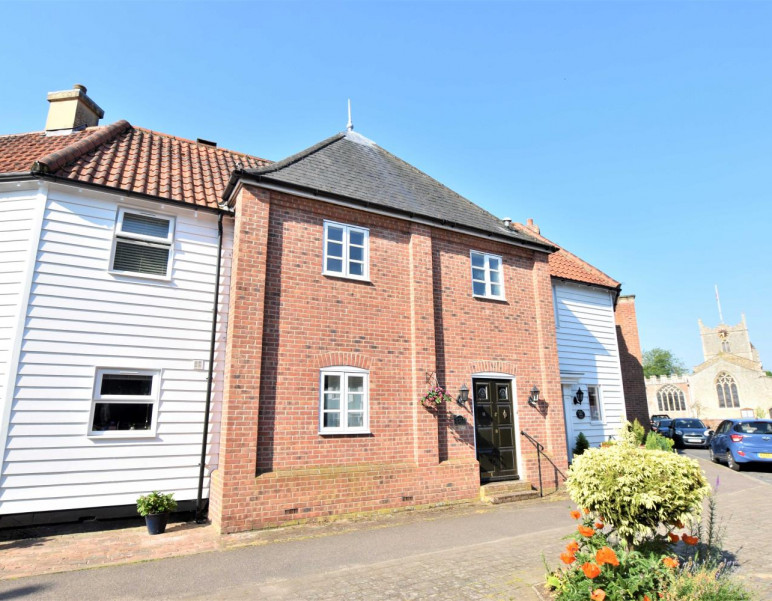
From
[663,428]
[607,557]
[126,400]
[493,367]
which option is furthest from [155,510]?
[663,428]

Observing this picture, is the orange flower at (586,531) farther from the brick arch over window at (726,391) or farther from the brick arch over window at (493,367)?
the brick arch over window at (726,391)

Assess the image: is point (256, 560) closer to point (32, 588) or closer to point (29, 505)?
point (32, 588)

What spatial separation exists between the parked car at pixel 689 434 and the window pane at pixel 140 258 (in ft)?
81.8

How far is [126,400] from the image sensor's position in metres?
8.14

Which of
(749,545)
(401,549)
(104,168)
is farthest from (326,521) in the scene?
(104,168)

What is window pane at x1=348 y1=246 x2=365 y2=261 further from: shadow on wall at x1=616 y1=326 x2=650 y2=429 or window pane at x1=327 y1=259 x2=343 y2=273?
shadow on wall at x1=616 y1=326 x2=650 y2=429

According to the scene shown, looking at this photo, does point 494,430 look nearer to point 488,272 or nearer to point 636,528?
point 488,272

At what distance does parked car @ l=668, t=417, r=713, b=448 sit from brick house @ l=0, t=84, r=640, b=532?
16.0 m

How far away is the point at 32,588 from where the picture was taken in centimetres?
527

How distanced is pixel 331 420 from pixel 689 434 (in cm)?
2205

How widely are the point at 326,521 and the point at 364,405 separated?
2197mm

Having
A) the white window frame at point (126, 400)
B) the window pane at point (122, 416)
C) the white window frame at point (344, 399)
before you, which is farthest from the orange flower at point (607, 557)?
the window pane at point (122, 416)

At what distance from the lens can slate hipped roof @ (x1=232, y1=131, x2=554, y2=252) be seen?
9.70m

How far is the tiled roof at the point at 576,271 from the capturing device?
15.1 metres
